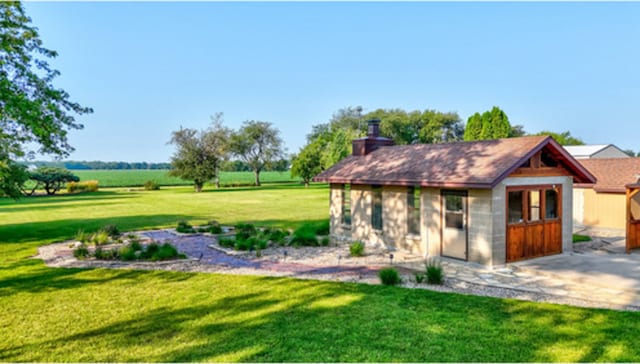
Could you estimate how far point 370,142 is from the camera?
1673cm

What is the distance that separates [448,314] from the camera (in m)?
6.73

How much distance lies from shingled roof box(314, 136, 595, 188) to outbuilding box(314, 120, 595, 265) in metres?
0.03

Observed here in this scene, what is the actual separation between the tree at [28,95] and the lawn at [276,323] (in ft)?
13.6

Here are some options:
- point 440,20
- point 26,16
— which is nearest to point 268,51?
point 440,20

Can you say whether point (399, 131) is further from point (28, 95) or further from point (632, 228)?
point (28, 95)

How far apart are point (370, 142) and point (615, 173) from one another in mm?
11617

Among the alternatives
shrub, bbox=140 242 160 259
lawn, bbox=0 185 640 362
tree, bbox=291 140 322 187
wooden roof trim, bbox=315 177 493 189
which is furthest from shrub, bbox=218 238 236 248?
tree, bbox=291 140 322 187

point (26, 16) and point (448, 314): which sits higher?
point (26, 16)

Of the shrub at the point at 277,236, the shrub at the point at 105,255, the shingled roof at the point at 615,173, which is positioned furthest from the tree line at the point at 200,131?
the shingled roof at the point at 615,173

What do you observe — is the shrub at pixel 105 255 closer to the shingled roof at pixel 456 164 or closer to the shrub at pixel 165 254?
the shrub at pixel 165 254

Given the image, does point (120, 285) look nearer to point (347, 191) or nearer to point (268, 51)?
point (347, 191)

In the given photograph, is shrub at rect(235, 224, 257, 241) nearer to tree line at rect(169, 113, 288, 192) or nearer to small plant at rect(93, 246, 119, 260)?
small plant at rect(93, 246, 119, 260)

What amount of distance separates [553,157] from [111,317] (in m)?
12.2

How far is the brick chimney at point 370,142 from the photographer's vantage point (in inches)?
656
